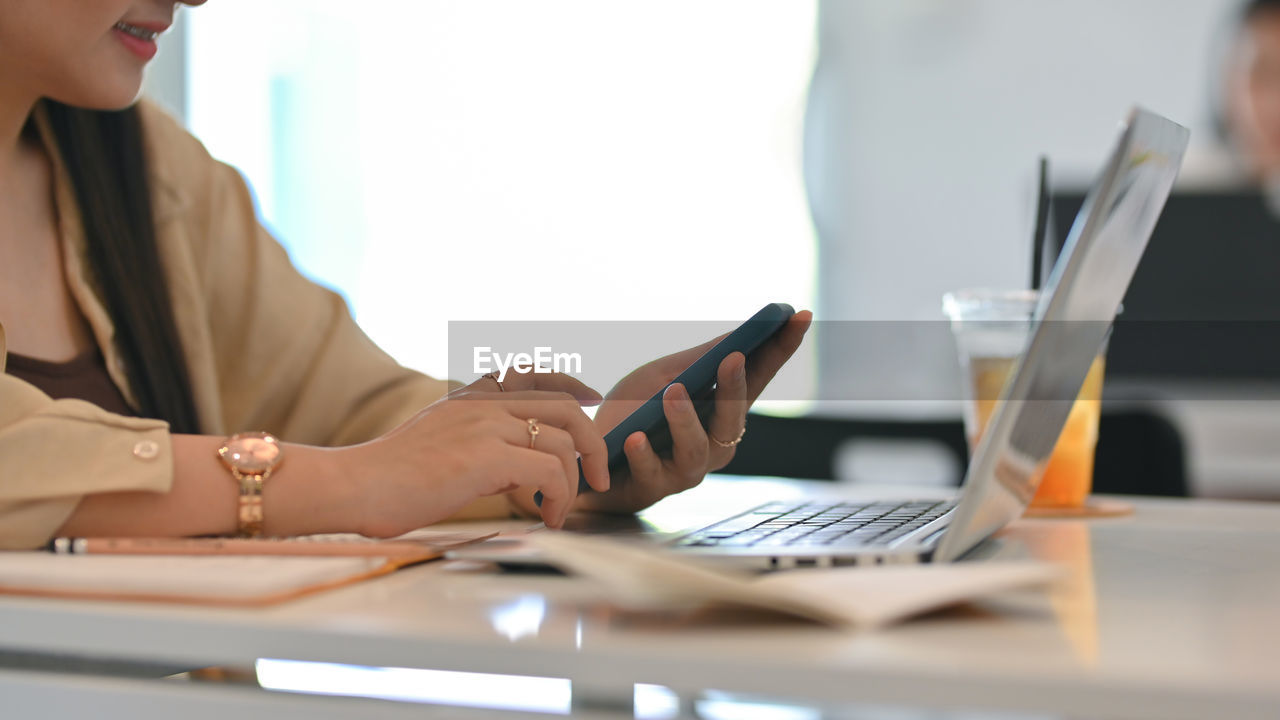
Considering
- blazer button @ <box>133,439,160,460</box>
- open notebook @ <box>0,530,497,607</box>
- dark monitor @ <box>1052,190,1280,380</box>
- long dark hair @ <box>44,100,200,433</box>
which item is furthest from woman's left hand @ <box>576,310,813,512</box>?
dark monitor @ <box>1052,190,1280,380</box>

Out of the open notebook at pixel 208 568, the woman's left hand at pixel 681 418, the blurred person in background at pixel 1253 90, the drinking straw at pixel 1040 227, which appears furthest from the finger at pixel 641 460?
the blurred person in background at pixel 1253 90

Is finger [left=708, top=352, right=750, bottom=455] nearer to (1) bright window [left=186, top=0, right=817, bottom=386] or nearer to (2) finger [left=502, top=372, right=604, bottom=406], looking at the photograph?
(2) finger [left=502, top=372, right=604, bottom=406]

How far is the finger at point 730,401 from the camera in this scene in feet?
2.20

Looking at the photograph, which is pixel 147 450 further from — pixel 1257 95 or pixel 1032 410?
pixel 1257 95

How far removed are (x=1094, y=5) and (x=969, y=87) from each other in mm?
431

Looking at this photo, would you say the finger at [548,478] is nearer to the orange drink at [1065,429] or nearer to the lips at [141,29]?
the orange drink at [1065,429]

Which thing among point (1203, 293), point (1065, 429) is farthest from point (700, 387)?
point (1203, 293)

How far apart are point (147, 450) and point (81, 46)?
1.35ft

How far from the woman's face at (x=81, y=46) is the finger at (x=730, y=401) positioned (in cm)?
53

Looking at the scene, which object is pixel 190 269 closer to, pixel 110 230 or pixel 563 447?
pixel 110 230

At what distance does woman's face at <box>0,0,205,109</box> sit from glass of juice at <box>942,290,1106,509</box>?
2.19 ft

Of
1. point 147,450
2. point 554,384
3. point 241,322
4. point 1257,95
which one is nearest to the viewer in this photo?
point 147,450

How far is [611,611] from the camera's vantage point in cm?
42

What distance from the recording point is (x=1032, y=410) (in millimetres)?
518
